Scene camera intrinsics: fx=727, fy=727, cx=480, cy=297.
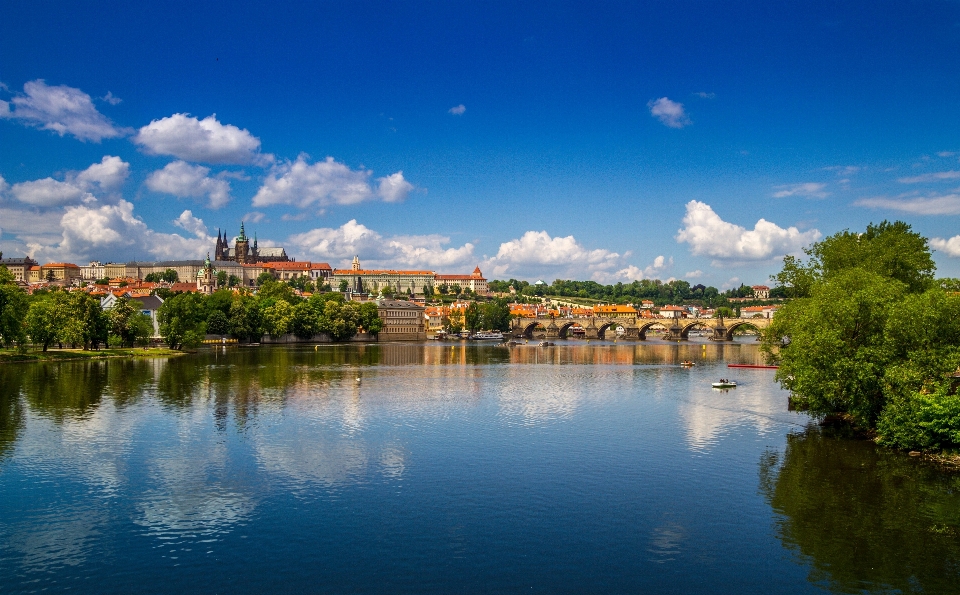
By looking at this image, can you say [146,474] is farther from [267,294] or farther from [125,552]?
[267,294]

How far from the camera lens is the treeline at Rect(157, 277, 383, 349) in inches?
3656

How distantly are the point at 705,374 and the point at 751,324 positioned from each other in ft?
232

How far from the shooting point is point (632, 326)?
15800 centimetres

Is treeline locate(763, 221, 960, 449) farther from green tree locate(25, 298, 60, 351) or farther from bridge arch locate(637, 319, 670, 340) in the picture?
bridge arch locate(637, 319, 670, 340)

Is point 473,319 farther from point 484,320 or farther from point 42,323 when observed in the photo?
point 42,323

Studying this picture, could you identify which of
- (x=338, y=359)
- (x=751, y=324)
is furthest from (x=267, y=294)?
(x=751, y=324)

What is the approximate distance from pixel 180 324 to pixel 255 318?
Answer: 22876mm

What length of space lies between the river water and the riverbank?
93.6 feet

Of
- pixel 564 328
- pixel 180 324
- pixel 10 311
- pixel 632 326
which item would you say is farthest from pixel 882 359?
pixel 564 328

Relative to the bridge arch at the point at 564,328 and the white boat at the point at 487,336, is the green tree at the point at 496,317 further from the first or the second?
the bridge arch at the point at 564,328

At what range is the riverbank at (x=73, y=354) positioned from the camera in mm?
67125

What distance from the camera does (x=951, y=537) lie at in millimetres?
19516

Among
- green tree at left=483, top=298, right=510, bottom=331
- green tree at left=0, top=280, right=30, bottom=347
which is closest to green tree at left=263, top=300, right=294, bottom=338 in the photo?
green tree at left=0, top=280, right=30, bottom=347

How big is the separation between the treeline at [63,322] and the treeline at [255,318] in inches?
214
